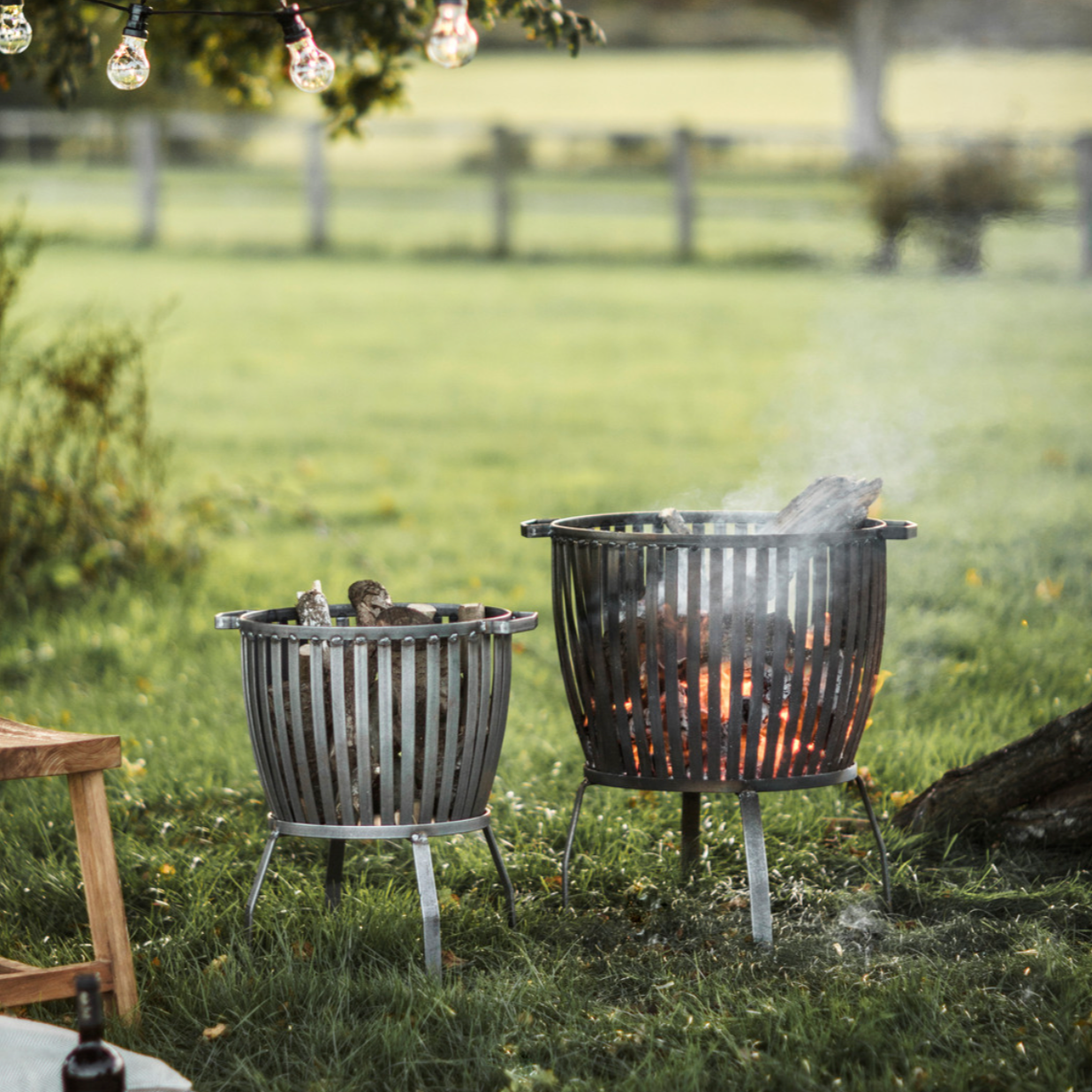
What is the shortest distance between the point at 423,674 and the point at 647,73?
25.8 metres

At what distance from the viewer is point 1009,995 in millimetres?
2902

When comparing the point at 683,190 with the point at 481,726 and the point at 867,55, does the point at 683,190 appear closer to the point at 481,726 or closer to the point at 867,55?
the point at 867,55

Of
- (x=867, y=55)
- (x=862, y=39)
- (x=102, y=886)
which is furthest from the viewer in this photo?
(x=862, y=39)

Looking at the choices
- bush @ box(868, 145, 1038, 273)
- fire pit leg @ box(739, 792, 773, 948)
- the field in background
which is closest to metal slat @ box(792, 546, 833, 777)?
fire pit leg @ box(739, 792, 773, 948)

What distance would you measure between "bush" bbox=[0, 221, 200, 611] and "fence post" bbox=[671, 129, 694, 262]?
12.3 metres

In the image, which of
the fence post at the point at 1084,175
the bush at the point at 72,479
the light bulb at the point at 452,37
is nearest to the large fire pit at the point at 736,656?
the light bulb at the point at 452,37

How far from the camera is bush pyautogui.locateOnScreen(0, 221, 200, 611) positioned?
6.02m

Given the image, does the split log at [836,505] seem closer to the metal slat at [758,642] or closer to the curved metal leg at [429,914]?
the metal slat at [758,642]

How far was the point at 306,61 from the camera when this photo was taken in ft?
9.50

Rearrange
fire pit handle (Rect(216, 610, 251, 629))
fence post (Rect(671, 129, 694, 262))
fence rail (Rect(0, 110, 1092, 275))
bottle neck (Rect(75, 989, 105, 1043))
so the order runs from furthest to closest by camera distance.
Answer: fence post (Rect(671, 129, 694, 262)) < fence rail (Rect(0, 110, 1092, 275)) < fire pit handle (Rect(216, 610, 251, 629)) < bottle neck (Rect(75, 989, 105, 1043))

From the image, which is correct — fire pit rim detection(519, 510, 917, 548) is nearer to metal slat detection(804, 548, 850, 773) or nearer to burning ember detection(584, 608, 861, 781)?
metal slat detection(804, 548, 850, 773)

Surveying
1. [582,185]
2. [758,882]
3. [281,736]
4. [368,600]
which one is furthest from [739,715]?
[582,185]

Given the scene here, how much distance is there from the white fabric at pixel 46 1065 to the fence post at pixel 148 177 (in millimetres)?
16161

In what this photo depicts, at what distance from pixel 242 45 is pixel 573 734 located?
2.50m
